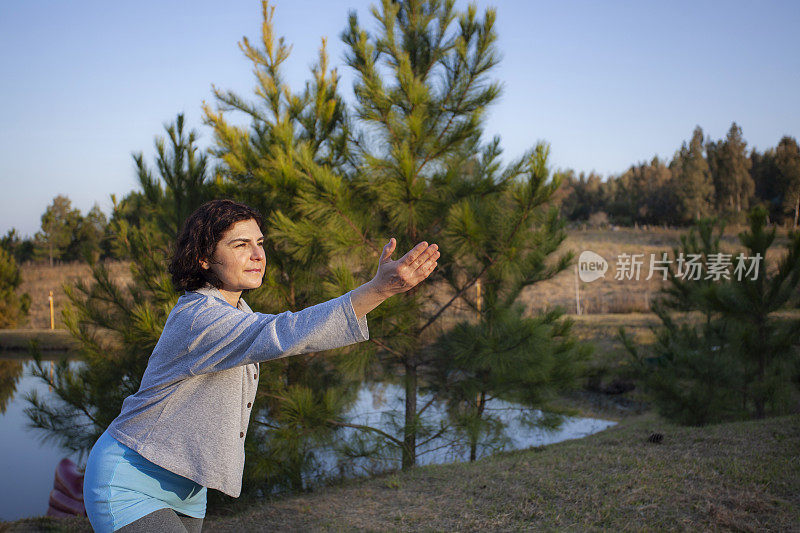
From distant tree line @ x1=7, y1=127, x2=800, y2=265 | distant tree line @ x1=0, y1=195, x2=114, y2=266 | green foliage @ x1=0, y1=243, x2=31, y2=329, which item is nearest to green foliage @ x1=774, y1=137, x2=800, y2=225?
distant tree line @ x1=7, y1=127, x2=800, y2=265

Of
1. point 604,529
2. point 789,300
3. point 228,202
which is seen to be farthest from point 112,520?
point 789,300

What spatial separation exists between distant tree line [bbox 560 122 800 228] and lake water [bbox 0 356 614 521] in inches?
869

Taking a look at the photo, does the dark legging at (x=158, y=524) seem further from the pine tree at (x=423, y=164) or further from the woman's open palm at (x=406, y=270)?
the pine tree at (x=423, y=164)

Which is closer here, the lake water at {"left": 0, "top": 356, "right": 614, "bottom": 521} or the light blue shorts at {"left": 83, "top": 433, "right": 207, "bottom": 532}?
the light blue shorts at {"left": 83, "top": 433, "right": 207, "bottom": 532}

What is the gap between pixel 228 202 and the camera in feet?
5.39

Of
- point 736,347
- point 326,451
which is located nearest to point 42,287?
point 326,451

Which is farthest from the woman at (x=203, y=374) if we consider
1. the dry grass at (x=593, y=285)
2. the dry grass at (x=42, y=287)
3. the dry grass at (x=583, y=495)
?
the dry grass at (x=42, y=287)

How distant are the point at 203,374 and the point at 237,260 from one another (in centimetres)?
32

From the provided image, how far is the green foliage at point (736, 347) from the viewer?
5.94 m

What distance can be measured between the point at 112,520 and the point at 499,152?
475cm

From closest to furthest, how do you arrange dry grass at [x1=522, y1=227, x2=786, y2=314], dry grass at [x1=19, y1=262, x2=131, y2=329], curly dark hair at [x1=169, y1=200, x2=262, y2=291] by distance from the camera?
1. curly dark hair at [x1=169, y1=200, x2=262, y2=291]
2. dry grass at [x1=522, y1=227, x2=786, y2=314]
3. dry grass at [x1=19, y1=262, x2=131, y2=329]

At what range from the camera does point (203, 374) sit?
1448mm

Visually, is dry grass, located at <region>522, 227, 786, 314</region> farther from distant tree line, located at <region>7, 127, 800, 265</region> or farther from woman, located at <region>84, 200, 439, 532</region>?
woman, located at <region>84, 200, 439, 532</region>

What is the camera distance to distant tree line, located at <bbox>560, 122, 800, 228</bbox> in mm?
29812
